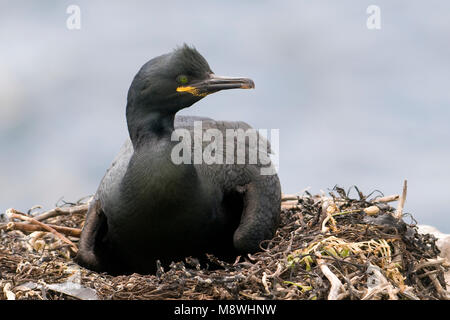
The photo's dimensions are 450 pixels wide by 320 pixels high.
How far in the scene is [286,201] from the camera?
8375 millimetres

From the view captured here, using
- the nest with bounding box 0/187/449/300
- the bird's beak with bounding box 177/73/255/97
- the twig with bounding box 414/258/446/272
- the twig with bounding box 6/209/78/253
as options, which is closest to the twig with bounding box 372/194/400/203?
the nest with bounding box 0/187/449/300

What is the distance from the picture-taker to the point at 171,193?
6.23 meters

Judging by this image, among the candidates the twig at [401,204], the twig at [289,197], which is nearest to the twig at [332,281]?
the twig at [401,204]

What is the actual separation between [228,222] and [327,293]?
66.2 inches

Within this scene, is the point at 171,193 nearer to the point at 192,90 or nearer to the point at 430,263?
the point at 192,90

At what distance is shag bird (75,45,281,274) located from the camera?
6.29 meters

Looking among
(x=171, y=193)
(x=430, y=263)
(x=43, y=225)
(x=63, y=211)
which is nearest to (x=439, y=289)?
(x=430, y=263)

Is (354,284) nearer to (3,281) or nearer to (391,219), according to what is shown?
(391,219)

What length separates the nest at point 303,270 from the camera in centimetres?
555

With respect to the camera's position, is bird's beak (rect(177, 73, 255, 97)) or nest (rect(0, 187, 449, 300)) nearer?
nest (rect(0, 187, 449, 300))

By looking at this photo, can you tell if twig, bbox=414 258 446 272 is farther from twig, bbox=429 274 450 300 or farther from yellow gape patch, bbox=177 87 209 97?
yellow gape patch, bbox=177 87 209 97

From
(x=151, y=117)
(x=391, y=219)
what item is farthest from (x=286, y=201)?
(x=151, y=117)

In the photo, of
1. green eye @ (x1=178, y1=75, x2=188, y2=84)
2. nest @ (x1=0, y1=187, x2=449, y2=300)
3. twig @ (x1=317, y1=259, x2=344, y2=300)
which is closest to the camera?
twig @ (x1=317, y1=259, x2=344, y2=300)

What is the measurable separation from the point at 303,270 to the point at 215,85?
1753mm
